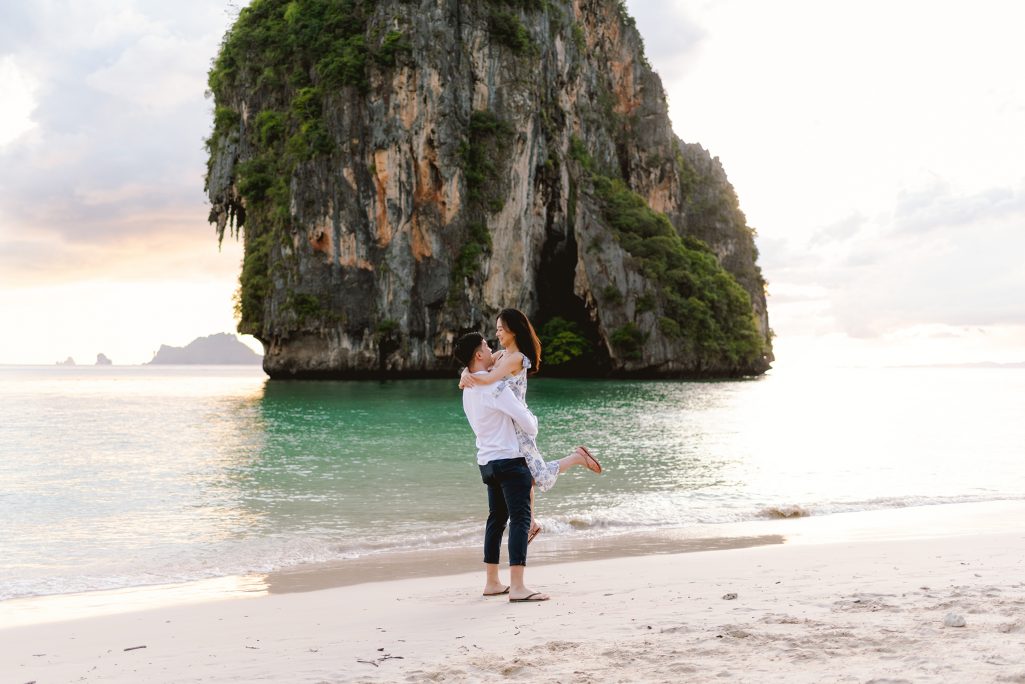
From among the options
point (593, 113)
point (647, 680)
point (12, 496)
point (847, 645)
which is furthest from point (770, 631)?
point (593, 113)

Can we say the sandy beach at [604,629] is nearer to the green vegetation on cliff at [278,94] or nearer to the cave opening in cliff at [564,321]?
the green vegetation on cliff at [278,94]

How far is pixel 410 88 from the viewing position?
145 feet

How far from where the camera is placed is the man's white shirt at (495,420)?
4.50 meters

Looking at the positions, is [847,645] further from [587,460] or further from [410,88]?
[410,88]

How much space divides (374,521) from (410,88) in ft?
130

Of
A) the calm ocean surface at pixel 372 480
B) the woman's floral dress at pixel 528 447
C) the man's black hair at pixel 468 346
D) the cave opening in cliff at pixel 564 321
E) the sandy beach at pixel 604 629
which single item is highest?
the cave opening in cliff at pixel 564 321

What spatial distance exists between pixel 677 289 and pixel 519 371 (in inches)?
1972

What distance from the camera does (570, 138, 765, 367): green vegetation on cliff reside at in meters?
51.2

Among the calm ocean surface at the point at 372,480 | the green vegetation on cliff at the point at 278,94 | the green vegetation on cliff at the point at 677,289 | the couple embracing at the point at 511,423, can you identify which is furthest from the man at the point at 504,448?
the green vegetation on cliff at the point at 677,289

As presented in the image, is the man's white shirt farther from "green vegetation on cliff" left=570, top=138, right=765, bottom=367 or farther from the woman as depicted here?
"green vegetation on cliff" left=570, top=138, right=765, bottom=367

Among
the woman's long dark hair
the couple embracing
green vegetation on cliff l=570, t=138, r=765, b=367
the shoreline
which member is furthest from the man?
green vegetation on cliff l=570, t=138, r=765, b=367

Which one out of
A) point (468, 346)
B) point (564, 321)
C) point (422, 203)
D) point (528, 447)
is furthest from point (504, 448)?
point (564, 321)

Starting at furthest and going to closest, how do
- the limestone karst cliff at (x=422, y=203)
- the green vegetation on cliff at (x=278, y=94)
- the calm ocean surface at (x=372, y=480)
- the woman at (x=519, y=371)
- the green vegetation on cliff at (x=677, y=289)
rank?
1. the green vegetation on cliff at (x=677, y=289)
2. the green vegetation on cliff at (x=278, y=94)
3. the limestone karst cliff at (x=422, y=203)
4. the calm ocean surface at (x=372, y=480)
5. the woman at (x=519, y=371)

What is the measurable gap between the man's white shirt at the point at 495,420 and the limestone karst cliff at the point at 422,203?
40.8m
